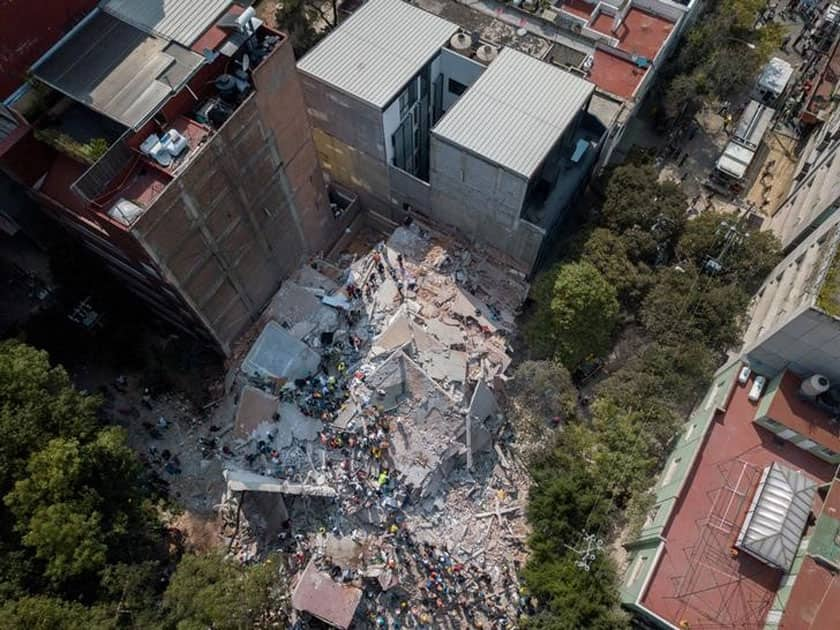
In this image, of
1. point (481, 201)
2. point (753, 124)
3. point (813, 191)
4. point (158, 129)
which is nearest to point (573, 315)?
point (481, 201)

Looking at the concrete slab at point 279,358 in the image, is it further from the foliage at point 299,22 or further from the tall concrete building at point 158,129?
the foliage at point 299,22

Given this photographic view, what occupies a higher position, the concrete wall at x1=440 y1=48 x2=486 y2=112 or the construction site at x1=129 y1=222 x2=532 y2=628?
the concrete wall at x1=440 y1=48 x2=486 y2=112

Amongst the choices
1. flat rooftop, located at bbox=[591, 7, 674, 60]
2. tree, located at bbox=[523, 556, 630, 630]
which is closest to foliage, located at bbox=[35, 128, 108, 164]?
tree, located at bbox=[523, 556, 630, 630]

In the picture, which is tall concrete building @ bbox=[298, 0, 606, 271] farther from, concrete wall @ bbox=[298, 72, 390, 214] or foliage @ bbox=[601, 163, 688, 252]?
foliage @ bbox=[601, 163, 688, 252]

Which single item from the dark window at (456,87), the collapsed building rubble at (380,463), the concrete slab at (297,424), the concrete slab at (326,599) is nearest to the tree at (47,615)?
the collapsed building rubble at (380,463)

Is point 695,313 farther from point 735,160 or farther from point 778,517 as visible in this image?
point 735,160

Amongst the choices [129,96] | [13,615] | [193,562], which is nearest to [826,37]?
[129,96]

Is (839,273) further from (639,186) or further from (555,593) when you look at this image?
(555,593)
